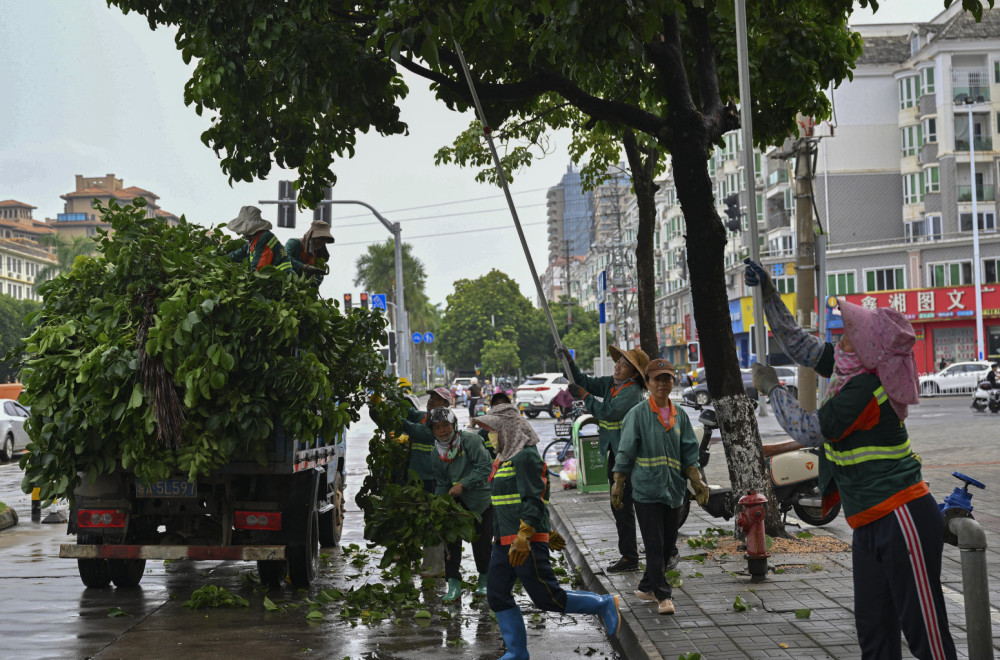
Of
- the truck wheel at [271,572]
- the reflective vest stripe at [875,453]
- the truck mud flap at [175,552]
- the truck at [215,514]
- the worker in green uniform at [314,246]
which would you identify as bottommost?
the truck wheel at [271,572]

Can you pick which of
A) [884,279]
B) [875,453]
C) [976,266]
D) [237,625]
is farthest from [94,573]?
[884,279]

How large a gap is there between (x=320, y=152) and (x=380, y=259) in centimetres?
7694

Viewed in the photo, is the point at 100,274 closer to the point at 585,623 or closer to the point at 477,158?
the point at 585,623

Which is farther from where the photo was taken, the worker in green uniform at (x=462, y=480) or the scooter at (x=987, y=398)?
the scooter at (x=987, y=398)

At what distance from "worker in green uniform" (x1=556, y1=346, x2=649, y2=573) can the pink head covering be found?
3.98 m

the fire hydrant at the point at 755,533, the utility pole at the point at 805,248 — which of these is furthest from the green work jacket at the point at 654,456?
the utility pole at the point at 805,248

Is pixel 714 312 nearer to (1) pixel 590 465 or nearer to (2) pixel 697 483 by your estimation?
(2) pixel 697 483

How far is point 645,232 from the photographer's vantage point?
13.7 metres

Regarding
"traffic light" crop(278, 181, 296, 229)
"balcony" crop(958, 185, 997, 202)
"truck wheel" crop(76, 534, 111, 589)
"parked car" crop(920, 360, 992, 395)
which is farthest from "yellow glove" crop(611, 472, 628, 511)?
"balcony" crop(958, 185, 997, 202)

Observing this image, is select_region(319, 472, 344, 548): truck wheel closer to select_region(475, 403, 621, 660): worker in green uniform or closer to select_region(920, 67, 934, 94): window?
select_region(475, 403, 621, 660): worker in green uniform

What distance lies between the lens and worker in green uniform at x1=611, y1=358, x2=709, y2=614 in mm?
7348

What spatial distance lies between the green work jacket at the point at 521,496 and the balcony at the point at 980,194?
52457 millimetres

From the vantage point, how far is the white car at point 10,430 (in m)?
24.0

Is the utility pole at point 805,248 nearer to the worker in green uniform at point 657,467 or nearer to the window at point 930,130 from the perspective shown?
the worker in green uniform at point 657,467
